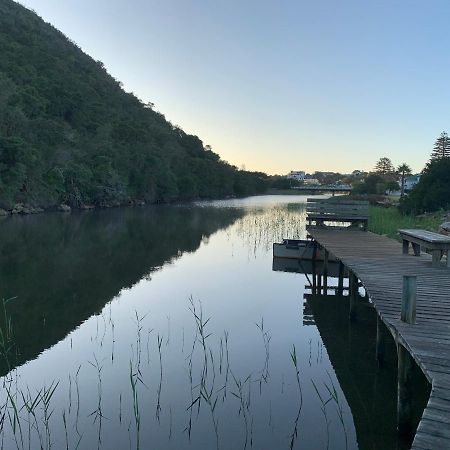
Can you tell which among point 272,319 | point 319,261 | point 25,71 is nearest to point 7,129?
point 25,71

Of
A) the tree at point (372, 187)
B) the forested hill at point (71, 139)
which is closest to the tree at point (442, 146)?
the tree at point (372, 187)

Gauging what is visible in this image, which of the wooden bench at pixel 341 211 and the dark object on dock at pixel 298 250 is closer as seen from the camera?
the wooden bench at pixel 341 211

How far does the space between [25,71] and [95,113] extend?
43.2ft

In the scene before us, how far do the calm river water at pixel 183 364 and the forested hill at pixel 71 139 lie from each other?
104 ft

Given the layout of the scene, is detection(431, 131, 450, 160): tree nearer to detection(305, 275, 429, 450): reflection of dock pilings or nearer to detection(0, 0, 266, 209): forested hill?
detection(0, 0, 266, 209): forested hill

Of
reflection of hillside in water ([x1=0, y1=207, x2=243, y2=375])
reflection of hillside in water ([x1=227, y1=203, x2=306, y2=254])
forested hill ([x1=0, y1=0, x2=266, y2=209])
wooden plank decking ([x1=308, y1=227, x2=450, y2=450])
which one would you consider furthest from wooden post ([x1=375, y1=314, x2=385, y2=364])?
forested hill ([x1=0, y1=0, x2=266, y2=209])

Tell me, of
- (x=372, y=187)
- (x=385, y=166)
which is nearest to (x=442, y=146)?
(x=372, y=187)

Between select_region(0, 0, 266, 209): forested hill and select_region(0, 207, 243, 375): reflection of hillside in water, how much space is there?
14179 mm

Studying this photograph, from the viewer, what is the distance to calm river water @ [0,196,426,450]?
19.6ft

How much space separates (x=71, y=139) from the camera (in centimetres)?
5712

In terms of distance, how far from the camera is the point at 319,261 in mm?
19297

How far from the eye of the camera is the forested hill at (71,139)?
46188 mm

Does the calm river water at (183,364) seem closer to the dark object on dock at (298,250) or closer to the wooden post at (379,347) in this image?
the wooden post at (379,347)

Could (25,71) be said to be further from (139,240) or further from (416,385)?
(416,385)
